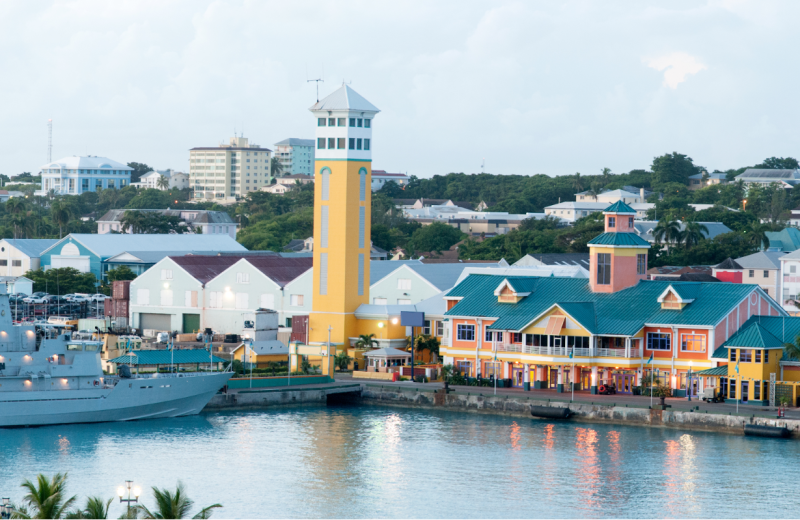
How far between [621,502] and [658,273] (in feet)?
194

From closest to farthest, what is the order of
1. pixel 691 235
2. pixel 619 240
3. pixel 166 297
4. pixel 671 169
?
1. pixel 619 240
2. pixel 166 297
3. pixel 691 235
4. pixel 671 169

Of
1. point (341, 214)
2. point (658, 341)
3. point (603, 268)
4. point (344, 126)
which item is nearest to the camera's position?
point (658, 341)

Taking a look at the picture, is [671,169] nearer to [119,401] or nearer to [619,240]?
[619,240]

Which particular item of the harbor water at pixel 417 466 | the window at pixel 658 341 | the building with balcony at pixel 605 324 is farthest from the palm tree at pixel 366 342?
the window at pixel 658 341

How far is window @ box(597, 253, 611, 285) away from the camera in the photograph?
62.8m

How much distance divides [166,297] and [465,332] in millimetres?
27036

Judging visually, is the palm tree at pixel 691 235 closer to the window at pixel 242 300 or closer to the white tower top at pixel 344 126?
the window at pixel 242 300

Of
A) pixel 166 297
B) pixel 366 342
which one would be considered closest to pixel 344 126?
pixel 366 342

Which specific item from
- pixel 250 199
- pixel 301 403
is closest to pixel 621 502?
pixel 301 403

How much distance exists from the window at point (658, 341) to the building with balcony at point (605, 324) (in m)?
0.05

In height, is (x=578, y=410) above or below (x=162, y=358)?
below

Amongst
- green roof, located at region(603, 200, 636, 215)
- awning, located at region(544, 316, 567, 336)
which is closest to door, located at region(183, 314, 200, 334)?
awning, located at region(544, 316, 567, 336)

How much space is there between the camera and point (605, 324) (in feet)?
196

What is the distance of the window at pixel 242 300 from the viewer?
80.2m
